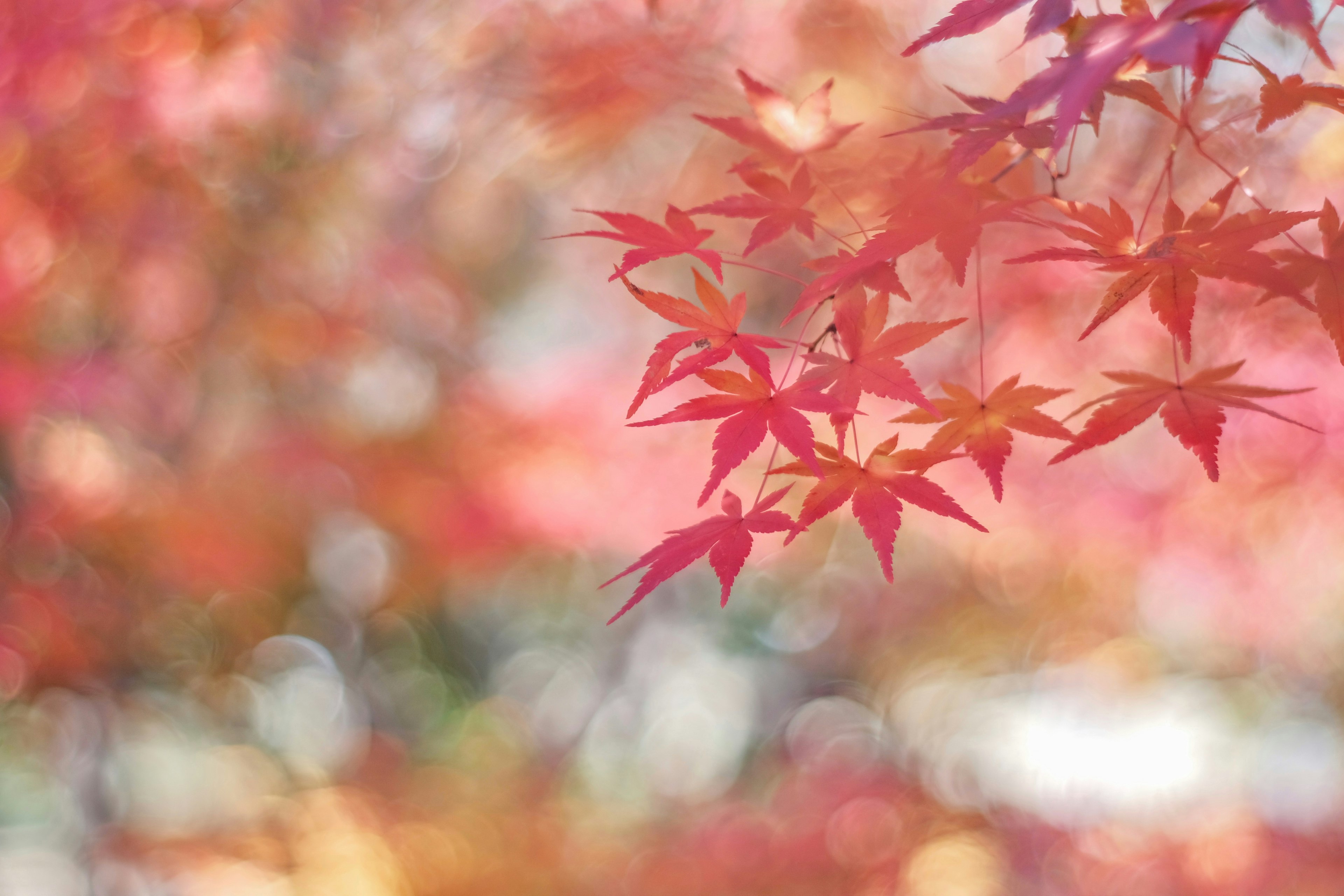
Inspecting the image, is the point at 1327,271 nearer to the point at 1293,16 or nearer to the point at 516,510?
the point at 1293,16

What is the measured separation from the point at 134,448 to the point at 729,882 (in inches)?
100

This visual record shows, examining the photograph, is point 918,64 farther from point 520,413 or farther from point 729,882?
point 729,882

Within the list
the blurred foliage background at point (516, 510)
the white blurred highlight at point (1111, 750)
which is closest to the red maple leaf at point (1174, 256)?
the blurred foliage background at point (516, 510)

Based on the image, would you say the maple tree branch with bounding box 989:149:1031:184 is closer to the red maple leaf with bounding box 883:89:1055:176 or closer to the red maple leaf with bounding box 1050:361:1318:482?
the red maple leaf with bounding box 883:89:1055:176

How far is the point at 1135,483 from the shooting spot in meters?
2.84

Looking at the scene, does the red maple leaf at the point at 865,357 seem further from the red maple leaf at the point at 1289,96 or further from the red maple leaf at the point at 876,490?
the red maple leaf at the point at 1289,96

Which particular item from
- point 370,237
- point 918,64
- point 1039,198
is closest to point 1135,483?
point 918,64

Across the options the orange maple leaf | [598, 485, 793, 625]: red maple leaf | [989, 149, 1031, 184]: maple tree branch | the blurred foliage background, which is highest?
[989, 149, 1031, 184]: maple tree branch

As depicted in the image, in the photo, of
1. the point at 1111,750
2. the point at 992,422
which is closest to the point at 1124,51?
the point at 992,422

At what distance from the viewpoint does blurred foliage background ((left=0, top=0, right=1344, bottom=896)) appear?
2221 millimetres

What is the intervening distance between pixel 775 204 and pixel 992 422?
1.08 ft

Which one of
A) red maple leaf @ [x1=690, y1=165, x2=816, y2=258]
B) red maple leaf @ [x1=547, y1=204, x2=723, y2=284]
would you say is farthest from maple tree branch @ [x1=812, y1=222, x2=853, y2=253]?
red maple leaf @ [x1=547, y1=204, x2=723, y2=284]

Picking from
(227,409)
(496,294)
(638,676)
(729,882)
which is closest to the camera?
(227,409)

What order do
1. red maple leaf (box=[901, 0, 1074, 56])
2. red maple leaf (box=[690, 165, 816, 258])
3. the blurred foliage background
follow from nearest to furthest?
red maple leaf (box=[901, 0, 1074, 56]) → red maple leaf (box=[690, 165, 816, 258]) → the blurred foliage background
